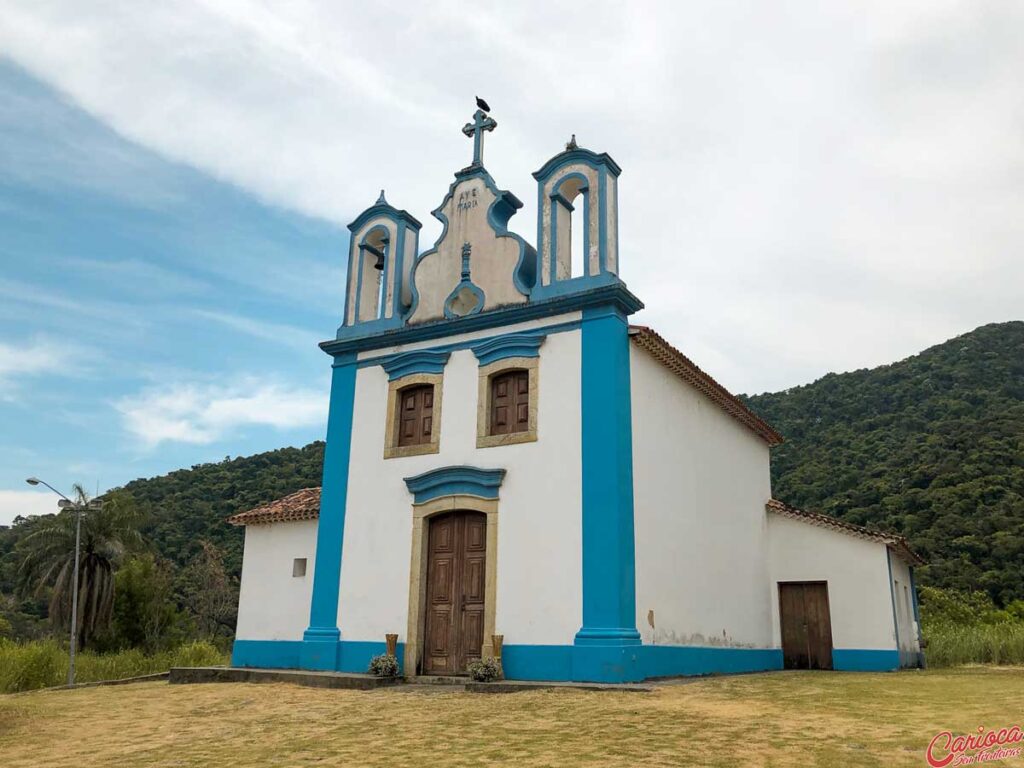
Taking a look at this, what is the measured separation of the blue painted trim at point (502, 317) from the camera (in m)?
13.1

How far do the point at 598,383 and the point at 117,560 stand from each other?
2307 cm

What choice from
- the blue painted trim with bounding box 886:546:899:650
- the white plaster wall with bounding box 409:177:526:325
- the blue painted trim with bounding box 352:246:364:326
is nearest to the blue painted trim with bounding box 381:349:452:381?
the white plaster wall with bounding box 409:177:526:325

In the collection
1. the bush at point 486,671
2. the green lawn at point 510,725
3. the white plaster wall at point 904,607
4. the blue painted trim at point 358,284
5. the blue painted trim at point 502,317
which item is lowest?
the green lawn at point 510,725

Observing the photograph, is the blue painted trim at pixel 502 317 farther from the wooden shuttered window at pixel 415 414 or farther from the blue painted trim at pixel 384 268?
the wooden shuttered window at pixel 415 414

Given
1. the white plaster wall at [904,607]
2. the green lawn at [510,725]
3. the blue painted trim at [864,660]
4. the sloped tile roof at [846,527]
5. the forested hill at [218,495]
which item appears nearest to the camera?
the green lawn at [510,725]

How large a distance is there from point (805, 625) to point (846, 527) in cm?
215

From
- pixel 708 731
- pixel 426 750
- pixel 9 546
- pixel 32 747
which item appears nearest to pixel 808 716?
pixel 708 731

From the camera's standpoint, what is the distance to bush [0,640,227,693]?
1694 centimetres

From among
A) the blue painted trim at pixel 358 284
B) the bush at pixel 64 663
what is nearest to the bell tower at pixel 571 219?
the blue painted trim at pixel 358 284

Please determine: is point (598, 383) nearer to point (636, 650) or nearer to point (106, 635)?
point (636, 650)

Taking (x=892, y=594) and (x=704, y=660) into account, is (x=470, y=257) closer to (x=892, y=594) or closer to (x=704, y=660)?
(x=704, y=660)

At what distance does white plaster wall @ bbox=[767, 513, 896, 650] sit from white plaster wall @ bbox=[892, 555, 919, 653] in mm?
526

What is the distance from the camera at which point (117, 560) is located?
29594 millimetres

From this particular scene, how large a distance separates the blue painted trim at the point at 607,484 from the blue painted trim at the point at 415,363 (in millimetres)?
2689
